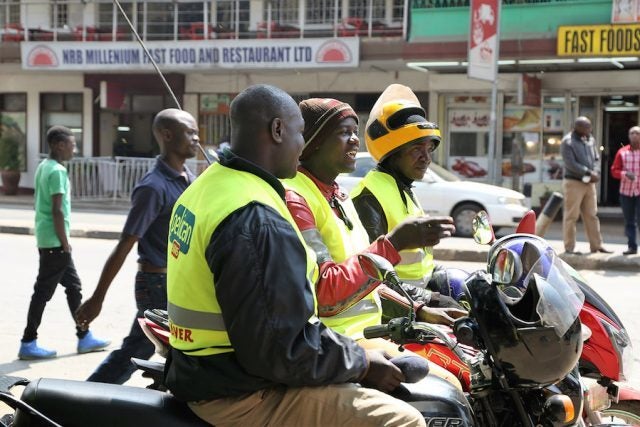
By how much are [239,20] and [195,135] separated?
59.0 ft

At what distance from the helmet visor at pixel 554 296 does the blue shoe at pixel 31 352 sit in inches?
189

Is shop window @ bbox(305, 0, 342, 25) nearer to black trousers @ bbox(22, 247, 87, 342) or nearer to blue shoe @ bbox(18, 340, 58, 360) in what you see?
black trousers @ bbox(22, 247, 87, 342)

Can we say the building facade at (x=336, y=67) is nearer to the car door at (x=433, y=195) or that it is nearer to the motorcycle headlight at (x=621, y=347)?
the car door at (x=433, y=195)

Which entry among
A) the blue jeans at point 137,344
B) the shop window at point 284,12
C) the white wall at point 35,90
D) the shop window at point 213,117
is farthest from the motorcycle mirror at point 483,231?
the white wall at point 35,90

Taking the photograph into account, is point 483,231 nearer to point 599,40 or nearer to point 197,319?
point 197,319

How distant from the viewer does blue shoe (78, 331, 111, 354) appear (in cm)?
680

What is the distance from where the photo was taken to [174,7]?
886 inches

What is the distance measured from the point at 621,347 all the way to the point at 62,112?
75.7 ft

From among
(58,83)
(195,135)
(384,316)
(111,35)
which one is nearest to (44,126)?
(58,83)

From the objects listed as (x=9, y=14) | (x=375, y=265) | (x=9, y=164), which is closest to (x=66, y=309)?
(x=375, y=265)

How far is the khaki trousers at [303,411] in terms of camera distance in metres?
2.52

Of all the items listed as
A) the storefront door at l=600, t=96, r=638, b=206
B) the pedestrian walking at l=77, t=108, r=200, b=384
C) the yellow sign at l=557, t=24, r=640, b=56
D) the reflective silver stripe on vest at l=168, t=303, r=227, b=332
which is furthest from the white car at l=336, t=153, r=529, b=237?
the reflective silver stripe on vest at l=168, t=303, r=227, b=332

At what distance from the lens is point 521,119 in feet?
65.0

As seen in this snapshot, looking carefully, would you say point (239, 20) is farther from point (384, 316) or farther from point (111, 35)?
point (384, 316)
